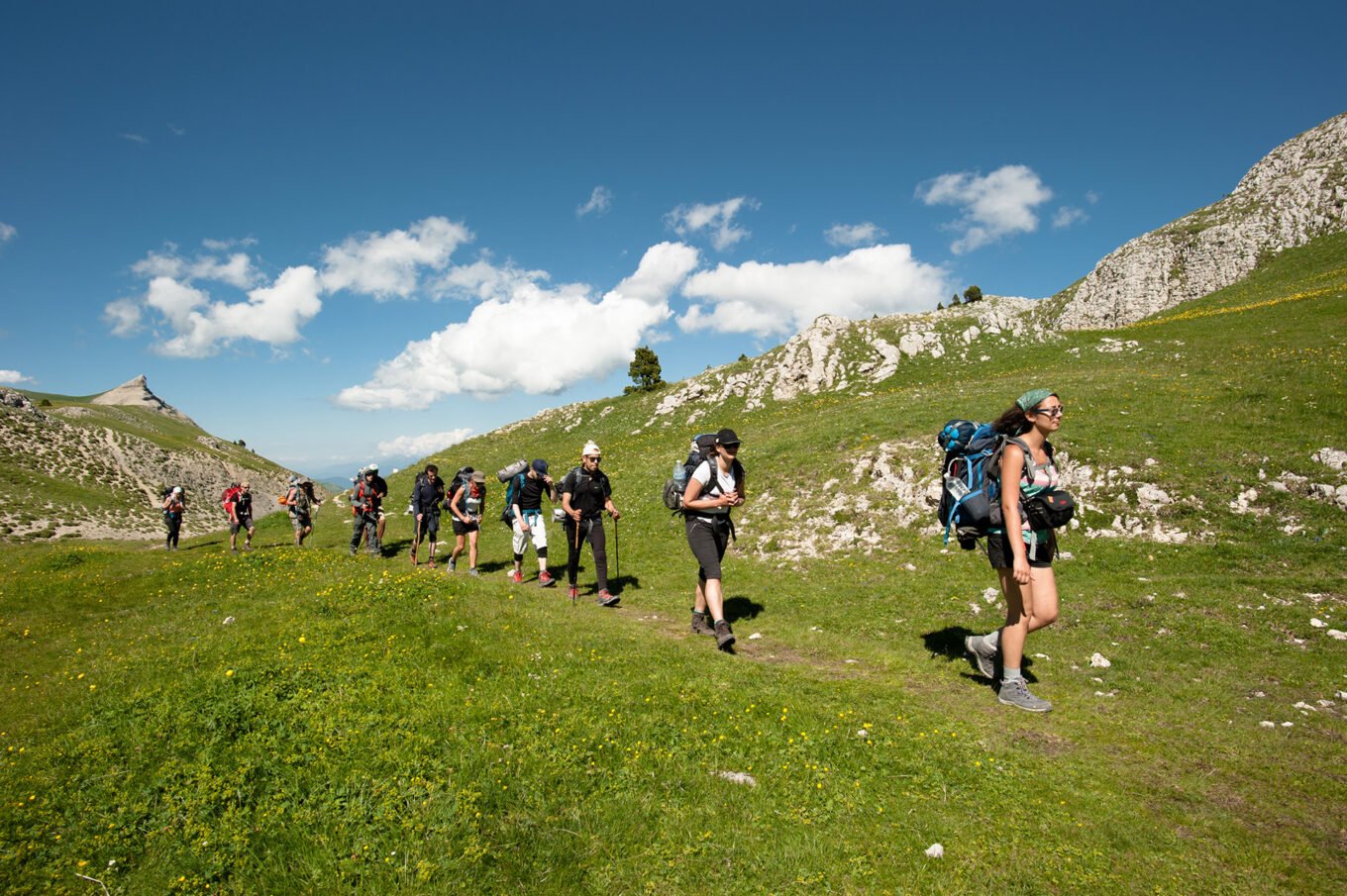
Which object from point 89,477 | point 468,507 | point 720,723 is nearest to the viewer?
point 720,723

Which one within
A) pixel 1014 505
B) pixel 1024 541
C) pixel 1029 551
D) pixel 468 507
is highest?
pixel 468 507

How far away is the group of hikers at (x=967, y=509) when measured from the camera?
24.8 feet

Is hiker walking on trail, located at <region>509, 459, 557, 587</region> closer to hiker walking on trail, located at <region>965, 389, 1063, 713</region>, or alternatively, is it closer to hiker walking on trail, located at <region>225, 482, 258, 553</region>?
hiker walking on trail, located at <region>965, 389, 1063, 713</region>

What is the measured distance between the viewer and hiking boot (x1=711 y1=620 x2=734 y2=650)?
386 inches

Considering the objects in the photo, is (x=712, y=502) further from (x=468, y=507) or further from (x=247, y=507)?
(x=247, y=507)

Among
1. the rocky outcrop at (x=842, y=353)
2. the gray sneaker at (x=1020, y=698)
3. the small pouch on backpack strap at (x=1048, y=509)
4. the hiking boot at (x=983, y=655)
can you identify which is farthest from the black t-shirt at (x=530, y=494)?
the rocky outcrop at (x=842, y=353)

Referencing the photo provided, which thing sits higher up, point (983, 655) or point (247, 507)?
point (247, 507)

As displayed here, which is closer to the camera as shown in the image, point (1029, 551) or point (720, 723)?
point (720, 723)

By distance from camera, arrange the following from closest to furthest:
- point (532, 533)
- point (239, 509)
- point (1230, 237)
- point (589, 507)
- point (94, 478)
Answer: point (589, 507)
point (532, 533)
point (239, 509)
point (94, 478)
point (1230, 237)

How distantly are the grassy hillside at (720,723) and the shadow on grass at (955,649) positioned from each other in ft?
0.30

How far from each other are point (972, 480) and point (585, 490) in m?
8.60

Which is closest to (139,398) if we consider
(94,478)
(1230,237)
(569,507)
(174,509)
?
(94,478)

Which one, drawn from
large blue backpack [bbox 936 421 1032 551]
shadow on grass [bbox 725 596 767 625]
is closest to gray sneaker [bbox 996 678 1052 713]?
large blue backpack [bbox 936 421 1032 551]

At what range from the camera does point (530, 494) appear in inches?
642
